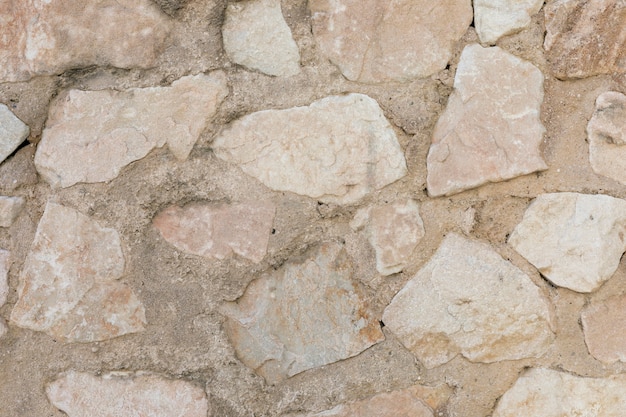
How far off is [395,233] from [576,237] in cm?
29

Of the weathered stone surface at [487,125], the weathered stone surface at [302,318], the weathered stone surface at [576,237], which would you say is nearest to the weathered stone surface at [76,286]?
the weathered stone surface at [302,318]

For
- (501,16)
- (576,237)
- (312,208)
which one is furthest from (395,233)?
(501,16)

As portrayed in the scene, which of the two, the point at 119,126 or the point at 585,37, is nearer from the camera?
the point at 585,37

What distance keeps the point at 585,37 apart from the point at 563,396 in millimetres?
589

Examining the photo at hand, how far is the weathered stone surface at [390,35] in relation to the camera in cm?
133

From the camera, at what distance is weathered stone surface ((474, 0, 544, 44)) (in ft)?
4.30

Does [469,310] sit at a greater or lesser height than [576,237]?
lesser

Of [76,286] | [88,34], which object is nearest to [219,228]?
[76,286]

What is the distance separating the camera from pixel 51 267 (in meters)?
1.40

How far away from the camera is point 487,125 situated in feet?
4.26

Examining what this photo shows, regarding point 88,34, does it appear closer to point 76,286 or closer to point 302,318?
point 76,286

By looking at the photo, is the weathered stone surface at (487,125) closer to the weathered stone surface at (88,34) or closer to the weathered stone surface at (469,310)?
the weathered stone surface at (469,310)

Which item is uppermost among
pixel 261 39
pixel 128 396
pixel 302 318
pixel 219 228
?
pixel 261 39

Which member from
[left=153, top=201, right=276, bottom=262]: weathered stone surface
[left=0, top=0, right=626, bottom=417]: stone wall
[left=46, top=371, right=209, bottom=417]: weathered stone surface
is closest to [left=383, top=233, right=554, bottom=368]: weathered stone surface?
[left=0, top=0, right=626, bottom=417]: stone wall
